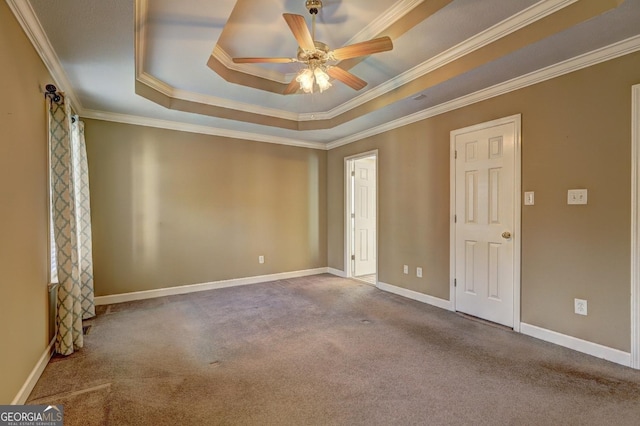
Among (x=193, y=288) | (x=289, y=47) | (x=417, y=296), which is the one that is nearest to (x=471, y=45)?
(x=289, y=47)

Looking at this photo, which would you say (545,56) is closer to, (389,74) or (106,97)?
(389,74)

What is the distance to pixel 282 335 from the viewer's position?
3.05 meters

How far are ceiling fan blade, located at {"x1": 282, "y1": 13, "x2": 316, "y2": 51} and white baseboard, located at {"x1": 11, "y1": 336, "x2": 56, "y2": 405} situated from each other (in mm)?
2911

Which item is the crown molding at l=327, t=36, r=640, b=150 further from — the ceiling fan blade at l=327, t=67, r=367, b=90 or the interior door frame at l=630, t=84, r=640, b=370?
the ceiling fan blade at l=327, t=67, r=367, b=90

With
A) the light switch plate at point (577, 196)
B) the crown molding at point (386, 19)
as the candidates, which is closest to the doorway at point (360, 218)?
the crown molding at point (386, 19)

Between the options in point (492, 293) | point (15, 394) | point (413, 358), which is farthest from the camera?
point (492, 293)

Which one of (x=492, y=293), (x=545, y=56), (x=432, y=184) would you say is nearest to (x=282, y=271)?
(x=432, y=184)

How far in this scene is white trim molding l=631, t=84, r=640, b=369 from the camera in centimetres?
236

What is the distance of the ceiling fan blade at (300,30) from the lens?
2.03 meters

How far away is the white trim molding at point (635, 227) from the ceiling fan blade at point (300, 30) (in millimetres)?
2512

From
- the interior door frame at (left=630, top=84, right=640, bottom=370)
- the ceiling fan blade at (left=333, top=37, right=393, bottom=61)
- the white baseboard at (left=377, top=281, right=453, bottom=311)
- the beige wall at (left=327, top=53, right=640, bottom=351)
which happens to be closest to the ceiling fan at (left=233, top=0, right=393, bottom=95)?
the ceiling fan blade at (left=333, top=37, right=393, bottom=61)

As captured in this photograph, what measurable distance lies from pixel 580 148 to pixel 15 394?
14.8ft

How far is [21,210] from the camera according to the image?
6.75ft

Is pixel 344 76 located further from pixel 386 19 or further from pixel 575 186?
pixel 575 186
